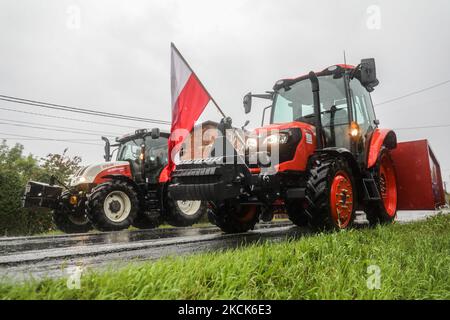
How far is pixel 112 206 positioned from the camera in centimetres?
798

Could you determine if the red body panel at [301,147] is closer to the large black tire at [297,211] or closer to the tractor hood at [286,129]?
the tractor hood at [286,129]

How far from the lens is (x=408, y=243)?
3506 mm

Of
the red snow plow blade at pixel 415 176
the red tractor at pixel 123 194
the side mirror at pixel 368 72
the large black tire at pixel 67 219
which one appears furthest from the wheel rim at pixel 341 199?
the large black tire at pixel 67 219

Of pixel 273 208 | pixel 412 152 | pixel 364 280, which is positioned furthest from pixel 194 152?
pixel 412 152

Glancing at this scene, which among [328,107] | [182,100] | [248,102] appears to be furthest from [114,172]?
[328,107]

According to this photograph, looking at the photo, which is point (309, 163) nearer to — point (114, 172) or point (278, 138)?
point (278, 138)

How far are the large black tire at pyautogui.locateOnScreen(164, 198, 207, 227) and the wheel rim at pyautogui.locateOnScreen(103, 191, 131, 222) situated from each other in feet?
3.75

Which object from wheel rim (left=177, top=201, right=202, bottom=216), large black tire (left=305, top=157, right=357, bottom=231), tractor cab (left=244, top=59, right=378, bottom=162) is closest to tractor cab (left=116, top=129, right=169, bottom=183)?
wheel rim (left=177, top=201, right=202, bottom=216)

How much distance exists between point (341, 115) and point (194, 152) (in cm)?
250

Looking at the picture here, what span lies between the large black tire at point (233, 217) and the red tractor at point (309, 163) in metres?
0.02

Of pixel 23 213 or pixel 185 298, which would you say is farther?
pixel 23 213

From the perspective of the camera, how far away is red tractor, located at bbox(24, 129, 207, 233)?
794 centimetres
